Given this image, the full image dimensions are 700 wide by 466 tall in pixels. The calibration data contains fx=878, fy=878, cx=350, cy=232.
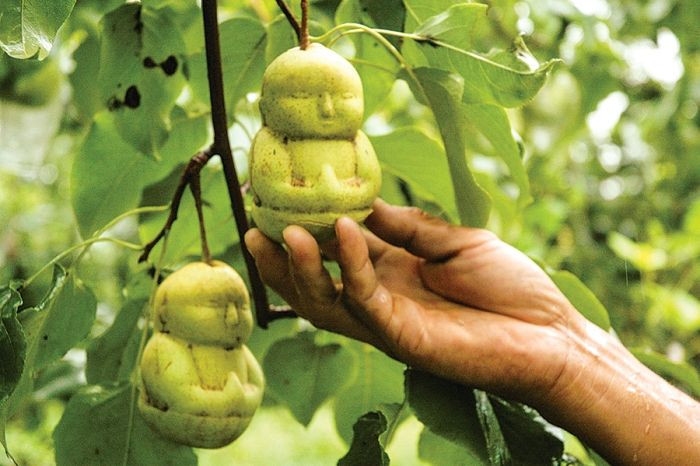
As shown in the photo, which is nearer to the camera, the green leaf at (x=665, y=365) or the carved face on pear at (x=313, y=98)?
the carved face on pear at (x=313, y=98)

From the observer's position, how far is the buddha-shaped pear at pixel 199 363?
986 mm

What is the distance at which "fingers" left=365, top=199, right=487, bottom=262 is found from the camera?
105cm

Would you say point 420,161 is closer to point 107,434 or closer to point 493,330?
point 493,330

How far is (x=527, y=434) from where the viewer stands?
105 centimetres

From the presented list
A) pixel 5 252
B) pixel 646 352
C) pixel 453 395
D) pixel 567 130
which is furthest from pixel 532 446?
pixel 5 252

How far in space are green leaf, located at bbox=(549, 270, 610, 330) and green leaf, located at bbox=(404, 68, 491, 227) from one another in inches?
9.0

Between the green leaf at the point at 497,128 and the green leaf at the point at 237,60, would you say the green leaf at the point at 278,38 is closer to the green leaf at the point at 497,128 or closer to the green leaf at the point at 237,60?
the green leaf at the point at 237,60

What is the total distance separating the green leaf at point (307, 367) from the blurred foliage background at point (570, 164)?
28 centimetres

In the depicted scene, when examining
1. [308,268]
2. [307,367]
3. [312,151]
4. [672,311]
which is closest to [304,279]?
[308,268]

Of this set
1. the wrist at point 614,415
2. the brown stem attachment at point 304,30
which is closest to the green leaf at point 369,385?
the wrist at point 614,415

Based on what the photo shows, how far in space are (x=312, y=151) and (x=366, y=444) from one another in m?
0.35

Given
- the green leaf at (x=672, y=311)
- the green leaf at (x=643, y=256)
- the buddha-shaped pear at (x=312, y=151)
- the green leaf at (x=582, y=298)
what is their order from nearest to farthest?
the buddha-shaped pear at (x=312, y=151) → the green leaf at (x=582, y=298) → the green leaf at (x=672, y=311) → the green leaf at (x=643, y=256)

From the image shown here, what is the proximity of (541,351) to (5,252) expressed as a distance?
2123 millimetres

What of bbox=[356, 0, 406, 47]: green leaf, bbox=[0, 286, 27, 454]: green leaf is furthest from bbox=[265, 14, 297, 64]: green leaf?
bbox=[0, 286, 27, 454]: green leaf
